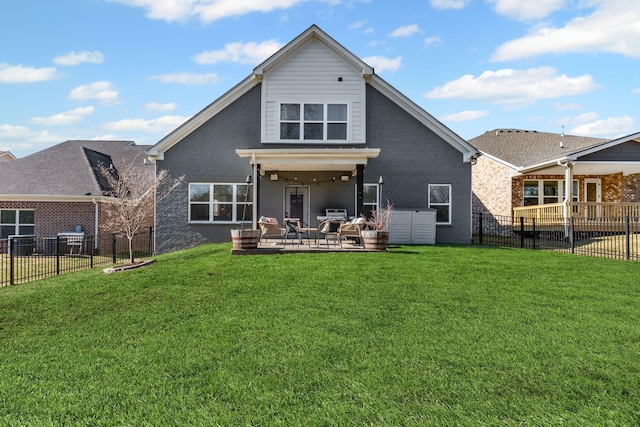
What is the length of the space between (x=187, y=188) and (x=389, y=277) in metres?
10.9

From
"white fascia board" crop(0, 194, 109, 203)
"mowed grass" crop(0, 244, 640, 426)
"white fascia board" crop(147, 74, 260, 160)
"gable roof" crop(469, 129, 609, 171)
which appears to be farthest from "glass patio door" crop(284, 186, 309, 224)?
"gable roof" crop(469, 129, 609, 171)

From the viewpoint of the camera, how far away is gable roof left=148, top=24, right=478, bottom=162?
16.3 metres

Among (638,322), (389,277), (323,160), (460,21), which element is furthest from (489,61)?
(638,322)

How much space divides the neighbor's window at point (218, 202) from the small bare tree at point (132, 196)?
3.03 ft

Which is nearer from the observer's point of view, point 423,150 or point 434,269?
point 434,269

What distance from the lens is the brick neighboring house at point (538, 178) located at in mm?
21406

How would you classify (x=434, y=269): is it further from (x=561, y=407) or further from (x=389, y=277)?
(x=561, y=407)

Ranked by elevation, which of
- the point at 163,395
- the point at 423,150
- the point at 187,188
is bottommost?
the point at 163,395

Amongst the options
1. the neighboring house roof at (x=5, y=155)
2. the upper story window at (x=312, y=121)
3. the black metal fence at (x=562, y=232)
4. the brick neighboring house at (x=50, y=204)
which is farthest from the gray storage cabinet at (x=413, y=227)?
the neighboring house roof at (x=5, y=155)

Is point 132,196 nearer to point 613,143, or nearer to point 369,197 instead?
point 369,197

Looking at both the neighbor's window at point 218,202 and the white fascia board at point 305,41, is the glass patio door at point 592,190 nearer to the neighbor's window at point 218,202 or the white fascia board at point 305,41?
the white fascia board at point 305,41

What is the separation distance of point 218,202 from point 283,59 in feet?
20.8

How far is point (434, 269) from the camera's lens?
9375 millimetres

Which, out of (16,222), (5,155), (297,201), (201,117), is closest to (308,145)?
(297,201)
